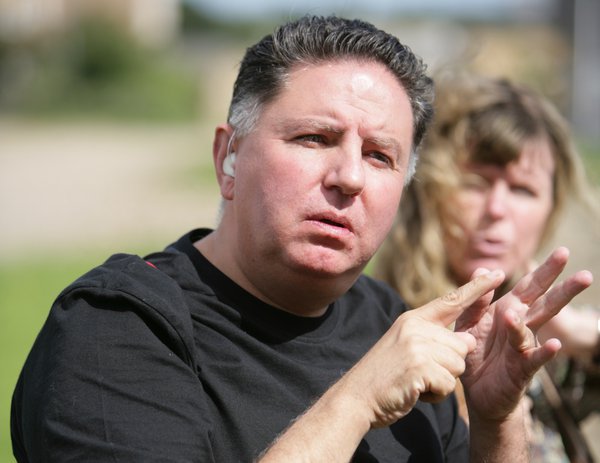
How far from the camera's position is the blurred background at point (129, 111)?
816 cm

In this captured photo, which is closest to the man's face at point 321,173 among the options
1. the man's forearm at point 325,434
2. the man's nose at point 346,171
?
the man's nose at point 346,171

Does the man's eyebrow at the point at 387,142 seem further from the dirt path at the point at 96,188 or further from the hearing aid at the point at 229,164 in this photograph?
the dirt path at the point at 96,188

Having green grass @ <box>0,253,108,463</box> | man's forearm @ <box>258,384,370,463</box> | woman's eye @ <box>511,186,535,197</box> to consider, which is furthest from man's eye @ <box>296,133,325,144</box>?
green grass @ <box>0,253,108,463</box>

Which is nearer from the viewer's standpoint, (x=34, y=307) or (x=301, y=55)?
(x=301, y=55)

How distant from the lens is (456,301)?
212 cm

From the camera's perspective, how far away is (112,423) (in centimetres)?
Result: 194

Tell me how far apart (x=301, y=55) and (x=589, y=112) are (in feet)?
116

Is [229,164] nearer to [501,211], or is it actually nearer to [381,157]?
[381,157]

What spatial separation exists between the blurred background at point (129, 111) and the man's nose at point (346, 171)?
2.29 feet

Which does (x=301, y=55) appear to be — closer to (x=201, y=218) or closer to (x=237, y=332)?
(x=237, y=332)

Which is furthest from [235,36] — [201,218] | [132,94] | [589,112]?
[201,218]

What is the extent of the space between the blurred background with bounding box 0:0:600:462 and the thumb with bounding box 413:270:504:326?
973 millimetres

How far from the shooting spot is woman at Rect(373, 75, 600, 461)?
3725 mm

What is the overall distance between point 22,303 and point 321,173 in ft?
27.3
